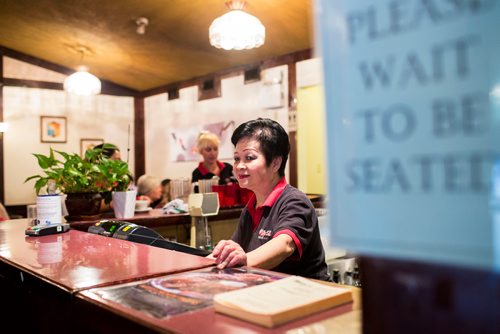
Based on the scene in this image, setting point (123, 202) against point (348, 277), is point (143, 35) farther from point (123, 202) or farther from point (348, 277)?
point (348, 277)

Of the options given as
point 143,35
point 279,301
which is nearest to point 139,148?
point 143,35

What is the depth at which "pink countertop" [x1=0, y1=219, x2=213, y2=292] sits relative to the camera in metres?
1.22

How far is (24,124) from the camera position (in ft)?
24.3

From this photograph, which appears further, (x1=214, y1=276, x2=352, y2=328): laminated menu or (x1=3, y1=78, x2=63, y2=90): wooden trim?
(x1=3, y1=78, x2=63, y2=90): wooden trim

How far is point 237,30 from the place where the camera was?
3.78 metres

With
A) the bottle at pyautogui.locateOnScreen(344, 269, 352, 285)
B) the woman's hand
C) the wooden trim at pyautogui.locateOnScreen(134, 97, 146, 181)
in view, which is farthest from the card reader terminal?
the wooden trim at pyautogui.locateOnScreen(134, 97, 146, 181)

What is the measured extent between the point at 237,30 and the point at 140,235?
7.69 ft

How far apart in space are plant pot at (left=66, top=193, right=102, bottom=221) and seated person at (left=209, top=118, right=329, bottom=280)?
3.71 feet

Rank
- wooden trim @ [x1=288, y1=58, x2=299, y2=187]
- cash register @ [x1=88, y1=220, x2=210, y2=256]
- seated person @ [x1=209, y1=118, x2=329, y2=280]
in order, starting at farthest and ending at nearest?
wooden trim @ [x1=288, y1=58, x2=299, y2=187]
cash register @ [x1=88, y1=220, x2=210, y2=256]
seated person @ [x1=209, y1=118, x2=329, y2=280]

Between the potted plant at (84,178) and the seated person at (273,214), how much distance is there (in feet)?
A: 3.51

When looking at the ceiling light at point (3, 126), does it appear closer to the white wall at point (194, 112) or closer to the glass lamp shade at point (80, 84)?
the glass lamp shade at point (80, 84)

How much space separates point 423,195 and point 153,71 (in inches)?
284

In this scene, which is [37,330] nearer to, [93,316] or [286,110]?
[93,316]

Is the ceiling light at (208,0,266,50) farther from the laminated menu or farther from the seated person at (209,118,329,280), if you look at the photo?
the laminated menu
